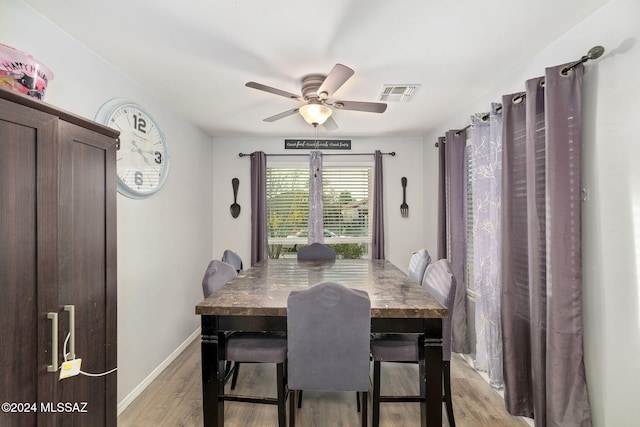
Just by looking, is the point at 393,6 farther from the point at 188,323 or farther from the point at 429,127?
the point at 188,323

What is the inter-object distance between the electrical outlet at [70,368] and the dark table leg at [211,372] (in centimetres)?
65

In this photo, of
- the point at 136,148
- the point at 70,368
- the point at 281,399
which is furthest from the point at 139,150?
the point at 281,399

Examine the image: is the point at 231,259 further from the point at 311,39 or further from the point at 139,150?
the point at 311,39

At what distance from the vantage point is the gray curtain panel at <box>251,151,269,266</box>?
4.11 metres

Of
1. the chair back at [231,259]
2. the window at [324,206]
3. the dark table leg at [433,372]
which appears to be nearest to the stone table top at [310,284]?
the dark table leg at [433,372]

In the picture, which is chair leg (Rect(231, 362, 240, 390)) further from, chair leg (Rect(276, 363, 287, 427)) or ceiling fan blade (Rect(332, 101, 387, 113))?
ceiling fan blade (Rect(332, 101, 387, 113))

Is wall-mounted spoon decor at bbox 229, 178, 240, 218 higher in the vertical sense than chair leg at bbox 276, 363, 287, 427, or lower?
higher

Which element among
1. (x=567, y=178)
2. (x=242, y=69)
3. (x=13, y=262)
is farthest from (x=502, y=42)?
(x=13, y=262)

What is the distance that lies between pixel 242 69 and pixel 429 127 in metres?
2.52

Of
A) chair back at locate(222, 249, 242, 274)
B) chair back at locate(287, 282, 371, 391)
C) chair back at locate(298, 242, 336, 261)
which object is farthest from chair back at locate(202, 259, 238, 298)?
chair back at locate(298, 242, 336, 261)

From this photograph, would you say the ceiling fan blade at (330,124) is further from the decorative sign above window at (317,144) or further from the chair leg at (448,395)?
the chair leg at (448,395)

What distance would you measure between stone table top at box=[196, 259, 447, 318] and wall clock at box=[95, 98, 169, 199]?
1.09m

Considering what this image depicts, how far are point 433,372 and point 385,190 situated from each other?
9.46 ft

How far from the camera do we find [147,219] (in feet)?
8.50
